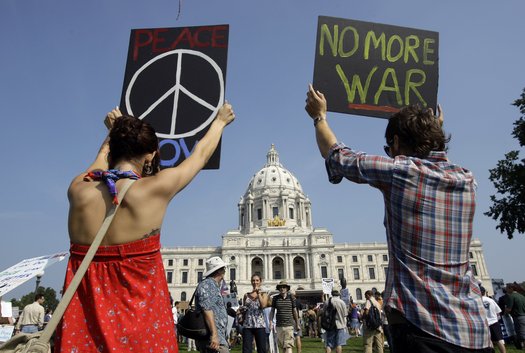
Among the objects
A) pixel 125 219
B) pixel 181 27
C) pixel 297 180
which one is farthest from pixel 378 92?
pixel 297 180

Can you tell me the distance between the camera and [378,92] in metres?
3.42

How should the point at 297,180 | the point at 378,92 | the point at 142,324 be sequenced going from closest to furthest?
the point at 142,324 < the point at 378,92 < the point at 297,180

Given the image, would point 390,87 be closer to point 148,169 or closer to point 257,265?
point 148,169

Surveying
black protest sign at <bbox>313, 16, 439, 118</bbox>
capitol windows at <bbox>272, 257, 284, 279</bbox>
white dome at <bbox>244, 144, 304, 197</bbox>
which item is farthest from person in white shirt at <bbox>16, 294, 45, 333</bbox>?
white dome at <bbox>244, 144, 304, 197</bbox>

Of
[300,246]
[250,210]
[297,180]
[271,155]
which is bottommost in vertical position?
[300,246]

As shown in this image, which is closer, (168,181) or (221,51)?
(168,181)

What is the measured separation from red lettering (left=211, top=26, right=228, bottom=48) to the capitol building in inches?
2658

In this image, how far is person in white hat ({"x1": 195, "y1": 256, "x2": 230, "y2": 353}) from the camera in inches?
183

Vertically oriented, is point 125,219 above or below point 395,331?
above

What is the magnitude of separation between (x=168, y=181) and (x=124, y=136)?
357mm

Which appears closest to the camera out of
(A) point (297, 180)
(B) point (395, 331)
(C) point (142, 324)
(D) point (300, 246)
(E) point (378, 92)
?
(C) point (142, 324)

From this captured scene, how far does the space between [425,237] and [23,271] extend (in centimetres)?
671

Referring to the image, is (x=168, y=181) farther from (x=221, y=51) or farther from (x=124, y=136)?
(x=221, y=51)

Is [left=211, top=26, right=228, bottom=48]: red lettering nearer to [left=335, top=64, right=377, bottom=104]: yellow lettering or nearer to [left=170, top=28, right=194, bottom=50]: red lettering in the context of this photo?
[left=170, top=28, right=194, bottom=50]: red lettering
